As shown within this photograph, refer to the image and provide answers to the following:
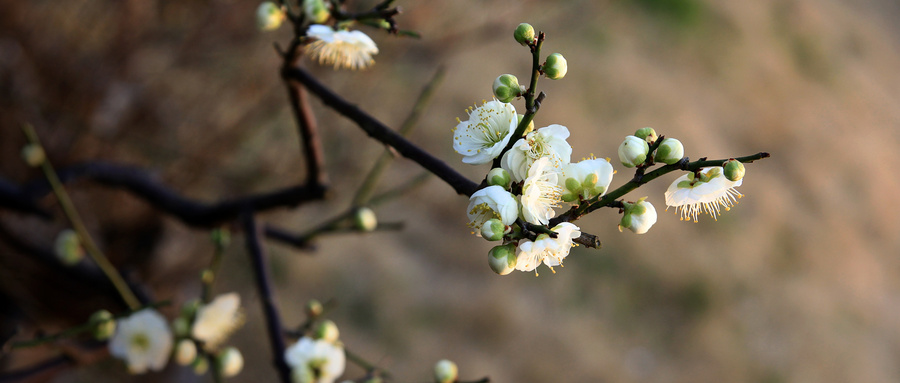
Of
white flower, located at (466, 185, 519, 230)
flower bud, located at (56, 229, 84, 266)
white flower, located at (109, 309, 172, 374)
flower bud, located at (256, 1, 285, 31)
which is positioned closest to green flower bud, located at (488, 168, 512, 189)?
white flower, located at (466, 185, 519, 230)

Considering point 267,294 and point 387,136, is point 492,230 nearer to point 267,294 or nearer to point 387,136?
point 387,136

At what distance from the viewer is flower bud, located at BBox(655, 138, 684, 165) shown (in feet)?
1.30

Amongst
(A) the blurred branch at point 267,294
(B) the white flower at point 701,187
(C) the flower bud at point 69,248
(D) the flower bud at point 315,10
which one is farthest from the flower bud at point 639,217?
(C) the flower bud at point 69,248

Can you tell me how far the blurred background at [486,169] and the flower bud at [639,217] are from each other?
1.11 feet

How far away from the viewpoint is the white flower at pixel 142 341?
2.38 feet

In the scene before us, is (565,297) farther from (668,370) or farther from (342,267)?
(342,267)

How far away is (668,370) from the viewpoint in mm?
1874

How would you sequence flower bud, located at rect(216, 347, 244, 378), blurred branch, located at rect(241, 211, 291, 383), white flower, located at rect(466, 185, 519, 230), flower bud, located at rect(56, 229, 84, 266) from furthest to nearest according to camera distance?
flower bud, located at rect(56, 229, 84, 266) < flower bud, located at rect(216, 347, 244, 378) < blurred branch, located at rect(241, 211, 291, 383) < white flower, located at rect(466, 185, 519, 230)

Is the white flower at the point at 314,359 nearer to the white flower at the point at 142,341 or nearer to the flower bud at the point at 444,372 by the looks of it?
the flower bud at the point at 444,372

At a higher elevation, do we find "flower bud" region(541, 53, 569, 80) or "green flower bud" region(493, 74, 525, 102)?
"flower bud" region(541, 53, 569, 80)

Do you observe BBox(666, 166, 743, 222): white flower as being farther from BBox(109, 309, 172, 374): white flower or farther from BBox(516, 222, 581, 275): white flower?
BBox(109, 309, 172, 374): white flower

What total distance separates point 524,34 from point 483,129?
9 cm

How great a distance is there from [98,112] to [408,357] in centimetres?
96

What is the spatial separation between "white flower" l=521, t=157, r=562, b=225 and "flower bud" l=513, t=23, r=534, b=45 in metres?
0.08
